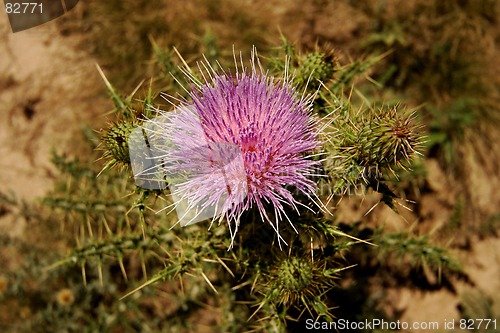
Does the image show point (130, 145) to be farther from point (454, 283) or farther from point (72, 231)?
point (454, 283)

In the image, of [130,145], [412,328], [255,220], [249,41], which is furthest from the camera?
[249,41]

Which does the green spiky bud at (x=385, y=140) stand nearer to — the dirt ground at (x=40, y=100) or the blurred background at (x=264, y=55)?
the blurred background at (x=264, y=55)

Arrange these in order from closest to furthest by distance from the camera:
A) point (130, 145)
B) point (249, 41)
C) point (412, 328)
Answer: point (130, 145), point (412, 328), point (249, 41)

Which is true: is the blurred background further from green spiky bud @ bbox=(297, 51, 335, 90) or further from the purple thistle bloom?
the purple thistle bloom

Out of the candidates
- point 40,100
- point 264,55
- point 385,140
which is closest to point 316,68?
point 385,140

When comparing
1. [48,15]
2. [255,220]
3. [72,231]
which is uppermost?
[48,15]

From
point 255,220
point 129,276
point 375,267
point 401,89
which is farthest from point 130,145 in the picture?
point 401,89
